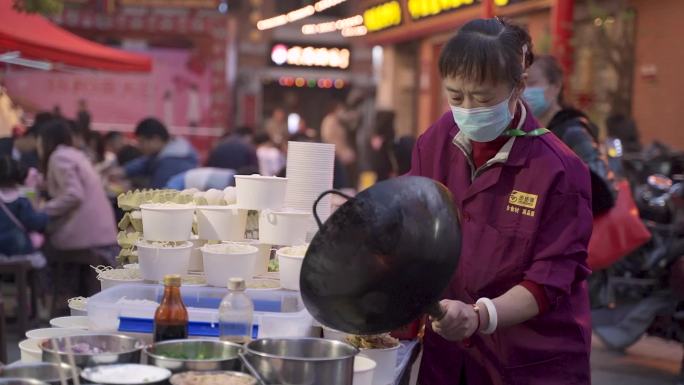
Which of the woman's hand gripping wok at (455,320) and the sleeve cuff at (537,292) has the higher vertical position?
the sleeve cuff at (537,292)

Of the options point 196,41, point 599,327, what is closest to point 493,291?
point 599,327

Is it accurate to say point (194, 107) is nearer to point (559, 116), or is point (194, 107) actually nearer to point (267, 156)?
point (267, 156)

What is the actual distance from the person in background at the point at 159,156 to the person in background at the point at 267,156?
2.97 m

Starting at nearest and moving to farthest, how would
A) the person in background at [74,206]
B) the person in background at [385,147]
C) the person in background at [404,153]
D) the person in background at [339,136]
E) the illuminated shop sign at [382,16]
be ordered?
the person in background at [404,153]
the person in background at [74,206]
the person in background at [385,147]
the person in background at [339,136]
the illuminated shop sign at [382,16]

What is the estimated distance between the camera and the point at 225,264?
340 centimetres

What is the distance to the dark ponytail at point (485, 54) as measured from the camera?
290 centimetres

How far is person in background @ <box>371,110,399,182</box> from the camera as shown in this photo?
33.4 ft

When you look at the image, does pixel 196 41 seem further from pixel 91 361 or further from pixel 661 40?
pixel 91 361

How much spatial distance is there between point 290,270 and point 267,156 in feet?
35.2

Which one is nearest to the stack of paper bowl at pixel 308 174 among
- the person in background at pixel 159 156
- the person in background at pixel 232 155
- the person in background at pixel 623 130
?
the person in background at pixel 159 156

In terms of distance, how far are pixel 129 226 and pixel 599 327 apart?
5408 mm

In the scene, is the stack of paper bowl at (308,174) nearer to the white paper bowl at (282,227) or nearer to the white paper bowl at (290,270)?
the white paper bowl at (282,227)

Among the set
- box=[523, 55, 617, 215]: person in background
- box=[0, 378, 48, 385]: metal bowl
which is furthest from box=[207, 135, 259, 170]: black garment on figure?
box=[0, 378, 48, 385]: metal bowl

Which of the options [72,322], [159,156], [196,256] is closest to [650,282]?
[159,156]
